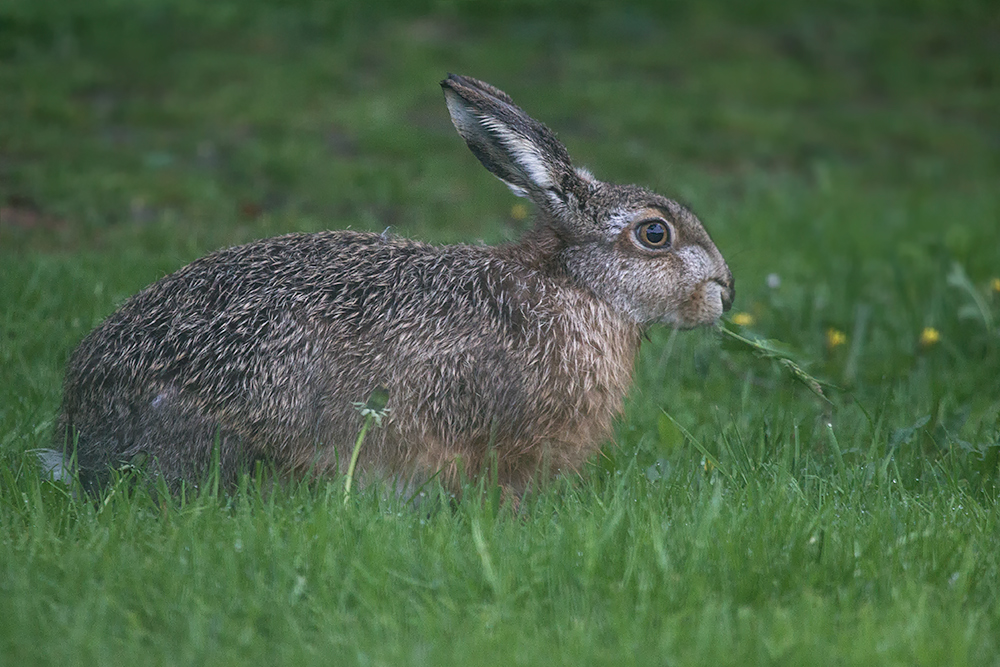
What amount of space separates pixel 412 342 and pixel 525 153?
0.91 metres

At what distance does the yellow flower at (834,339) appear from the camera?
6.42 m

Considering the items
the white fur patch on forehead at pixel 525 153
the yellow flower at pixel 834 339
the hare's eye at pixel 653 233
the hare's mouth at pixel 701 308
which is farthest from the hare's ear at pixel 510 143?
the yellow flower at pixel 834 339

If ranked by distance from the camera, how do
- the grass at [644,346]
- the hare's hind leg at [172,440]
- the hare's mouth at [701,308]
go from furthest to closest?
the hare's mouth at [701,308]
the hare's hind leg at [172,440]
the grass at [644,346]

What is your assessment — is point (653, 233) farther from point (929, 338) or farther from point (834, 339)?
point (929, 338)

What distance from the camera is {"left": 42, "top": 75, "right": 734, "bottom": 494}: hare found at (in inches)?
171

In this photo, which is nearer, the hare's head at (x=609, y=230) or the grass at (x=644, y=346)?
the grass at (x=644, y=346)

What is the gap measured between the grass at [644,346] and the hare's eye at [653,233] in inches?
20.0

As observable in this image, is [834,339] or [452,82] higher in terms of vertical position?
[452,82]

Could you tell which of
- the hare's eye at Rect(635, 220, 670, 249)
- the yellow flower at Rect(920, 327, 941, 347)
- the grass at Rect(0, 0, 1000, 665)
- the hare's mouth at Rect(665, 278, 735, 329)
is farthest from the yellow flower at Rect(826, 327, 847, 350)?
the hare's eye at Rect(635, 220, 670, 249)

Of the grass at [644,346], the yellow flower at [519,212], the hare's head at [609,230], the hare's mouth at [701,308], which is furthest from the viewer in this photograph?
the yellow flower at [519,212]

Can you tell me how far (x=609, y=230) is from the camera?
4.88 meters

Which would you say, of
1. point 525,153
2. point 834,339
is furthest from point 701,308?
point 834,339

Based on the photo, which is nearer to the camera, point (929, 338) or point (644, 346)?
point (644, 346)

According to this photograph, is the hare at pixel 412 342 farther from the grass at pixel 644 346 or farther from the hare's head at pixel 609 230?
the grass at pixel 644 346
